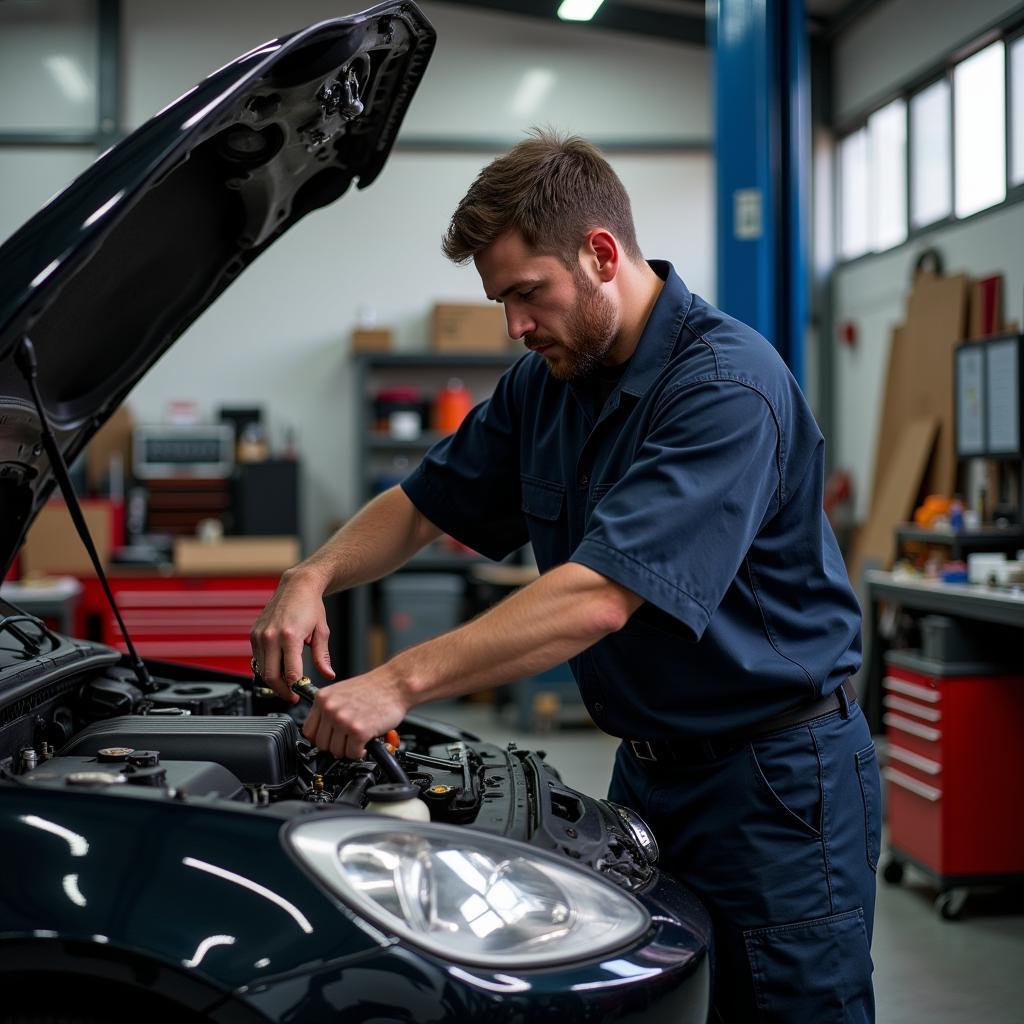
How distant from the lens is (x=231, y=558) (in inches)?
203

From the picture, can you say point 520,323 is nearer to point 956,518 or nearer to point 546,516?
point 546,516

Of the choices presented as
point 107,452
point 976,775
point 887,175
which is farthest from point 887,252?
point 107,452

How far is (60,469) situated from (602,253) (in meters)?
0.63

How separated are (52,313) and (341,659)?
521 cm

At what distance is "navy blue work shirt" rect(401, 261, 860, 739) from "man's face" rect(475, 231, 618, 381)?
0.05 m

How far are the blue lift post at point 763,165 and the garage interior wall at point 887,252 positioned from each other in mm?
1611

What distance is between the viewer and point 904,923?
2811mm

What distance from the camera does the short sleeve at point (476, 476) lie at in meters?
1.60

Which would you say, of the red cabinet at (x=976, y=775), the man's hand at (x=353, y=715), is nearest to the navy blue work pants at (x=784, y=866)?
the man's hand at (x=353, y=715)

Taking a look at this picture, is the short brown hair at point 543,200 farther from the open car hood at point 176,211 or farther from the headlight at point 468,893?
the headlight at point 468,893

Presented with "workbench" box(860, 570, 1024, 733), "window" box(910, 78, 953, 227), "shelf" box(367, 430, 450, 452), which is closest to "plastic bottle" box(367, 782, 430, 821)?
"workbench" box(860, 570, 1024, 733)

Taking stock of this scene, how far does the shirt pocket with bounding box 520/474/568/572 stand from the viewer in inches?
57.5

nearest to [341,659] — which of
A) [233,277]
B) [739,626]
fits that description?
[233,277]

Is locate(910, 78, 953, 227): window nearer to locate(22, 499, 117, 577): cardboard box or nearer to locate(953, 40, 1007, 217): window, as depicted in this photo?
locate(953, 40, 1007, 217): window
